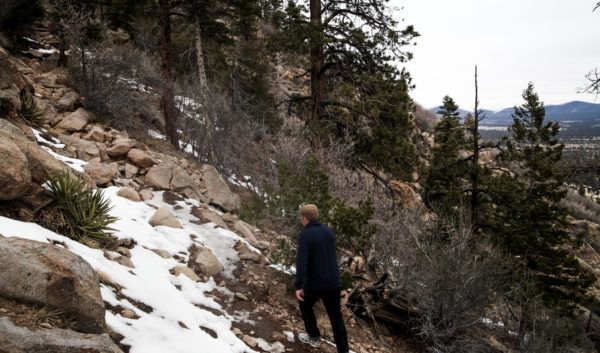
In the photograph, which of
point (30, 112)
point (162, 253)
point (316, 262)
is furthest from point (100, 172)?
point (316, 262)

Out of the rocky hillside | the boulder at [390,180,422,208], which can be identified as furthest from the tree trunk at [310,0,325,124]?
the rocky hillside

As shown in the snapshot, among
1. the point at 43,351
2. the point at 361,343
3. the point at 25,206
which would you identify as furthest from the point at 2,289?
the point at 361,343

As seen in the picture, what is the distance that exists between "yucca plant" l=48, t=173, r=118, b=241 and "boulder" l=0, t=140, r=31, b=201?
468 mm

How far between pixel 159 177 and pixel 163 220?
193 cm

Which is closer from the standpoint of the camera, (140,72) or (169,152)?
(169,152)

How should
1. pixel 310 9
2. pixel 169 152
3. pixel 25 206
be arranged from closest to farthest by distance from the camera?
pixel 25 206 < pixel 169 152 < pixel 310 9

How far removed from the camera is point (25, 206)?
4.76m

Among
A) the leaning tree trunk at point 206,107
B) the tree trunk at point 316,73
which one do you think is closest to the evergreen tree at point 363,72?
the tree trunk at point 316,73

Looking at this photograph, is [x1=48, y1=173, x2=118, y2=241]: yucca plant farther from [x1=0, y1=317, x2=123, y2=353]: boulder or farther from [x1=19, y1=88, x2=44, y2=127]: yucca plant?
[x1=19, y1=88, x2=44, y2=127]: yucca plant

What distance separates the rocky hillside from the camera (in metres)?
3.05

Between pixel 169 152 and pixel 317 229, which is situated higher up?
pixel 169 152

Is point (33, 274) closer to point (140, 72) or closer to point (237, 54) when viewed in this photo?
point (140, 72)

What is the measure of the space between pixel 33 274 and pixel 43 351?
2.40 feet

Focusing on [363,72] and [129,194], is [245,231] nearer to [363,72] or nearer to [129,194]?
[129,194]
